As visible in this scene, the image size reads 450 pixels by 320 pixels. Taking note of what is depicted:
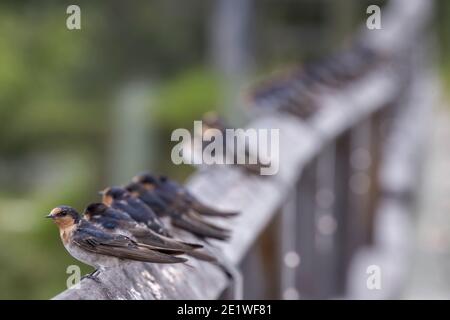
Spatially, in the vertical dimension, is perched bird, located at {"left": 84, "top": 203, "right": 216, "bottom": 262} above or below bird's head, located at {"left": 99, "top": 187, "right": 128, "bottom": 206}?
below

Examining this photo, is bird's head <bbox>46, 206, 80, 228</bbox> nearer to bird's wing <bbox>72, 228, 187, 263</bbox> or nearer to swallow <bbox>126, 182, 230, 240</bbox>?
bird's wing <bbox>72, 228, 187, 263</bbox>

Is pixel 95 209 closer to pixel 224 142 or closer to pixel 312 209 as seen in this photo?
pixel 224 142

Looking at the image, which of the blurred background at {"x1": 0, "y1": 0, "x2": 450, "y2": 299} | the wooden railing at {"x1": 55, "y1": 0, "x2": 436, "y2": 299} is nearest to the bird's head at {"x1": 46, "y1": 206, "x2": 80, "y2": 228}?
the wooden railing at {"x1": 55, "y1": 0, "x2": 436, "y2": 299}

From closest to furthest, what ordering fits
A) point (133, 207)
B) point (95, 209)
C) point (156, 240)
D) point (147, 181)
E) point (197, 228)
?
1. point (156, 240)
2. point (95, 209)
3. point (133, 207)
4. point (197, 228)
5. point (147, 181)

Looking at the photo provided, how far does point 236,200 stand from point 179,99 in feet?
57.0

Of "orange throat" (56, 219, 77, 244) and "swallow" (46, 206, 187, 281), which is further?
"orange throat" (56, 219, 77, 244)

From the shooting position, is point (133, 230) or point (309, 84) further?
point (309, 84)

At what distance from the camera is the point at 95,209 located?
323 centimetres

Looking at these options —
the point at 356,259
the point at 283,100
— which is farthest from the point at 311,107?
the point at 356,259

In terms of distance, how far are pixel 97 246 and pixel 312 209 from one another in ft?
8.85

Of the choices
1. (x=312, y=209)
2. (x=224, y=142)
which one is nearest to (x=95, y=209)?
(x=224, y=142)

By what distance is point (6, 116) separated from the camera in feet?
63.1

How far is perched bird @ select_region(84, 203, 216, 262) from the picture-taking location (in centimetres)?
309
